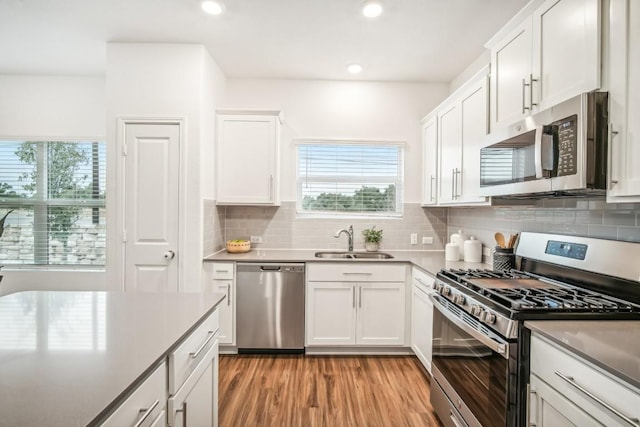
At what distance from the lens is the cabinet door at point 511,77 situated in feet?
5.94

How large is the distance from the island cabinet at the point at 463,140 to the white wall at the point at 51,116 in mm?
3615

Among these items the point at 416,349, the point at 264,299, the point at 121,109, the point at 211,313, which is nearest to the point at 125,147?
the point at 121,109

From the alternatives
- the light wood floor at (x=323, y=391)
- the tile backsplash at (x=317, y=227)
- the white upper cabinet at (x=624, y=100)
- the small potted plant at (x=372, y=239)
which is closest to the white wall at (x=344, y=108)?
the tile backsplash at (x=317, y=227)

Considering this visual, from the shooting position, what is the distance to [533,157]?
163cm

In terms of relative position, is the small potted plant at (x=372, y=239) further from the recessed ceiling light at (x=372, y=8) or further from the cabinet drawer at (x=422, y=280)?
the recessed ceiling light at (x=372, y=8)

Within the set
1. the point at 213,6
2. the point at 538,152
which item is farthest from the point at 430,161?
the point at 213,6

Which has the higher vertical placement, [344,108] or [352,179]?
[344,108]

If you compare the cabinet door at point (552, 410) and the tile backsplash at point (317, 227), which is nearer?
the cabinet door at point (552, 410)

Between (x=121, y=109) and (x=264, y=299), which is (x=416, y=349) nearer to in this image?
(x=264, y=299)

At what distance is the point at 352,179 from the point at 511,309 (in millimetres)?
2530

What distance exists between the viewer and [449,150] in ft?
9.52

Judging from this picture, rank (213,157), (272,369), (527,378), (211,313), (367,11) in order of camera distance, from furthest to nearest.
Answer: (213,157) < (272,369) < (367,11) < (211,313) < (527,378)

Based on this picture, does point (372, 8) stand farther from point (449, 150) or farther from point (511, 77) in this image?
point (449, 150)

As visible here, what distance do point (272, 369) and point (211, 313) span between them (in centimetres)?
147
